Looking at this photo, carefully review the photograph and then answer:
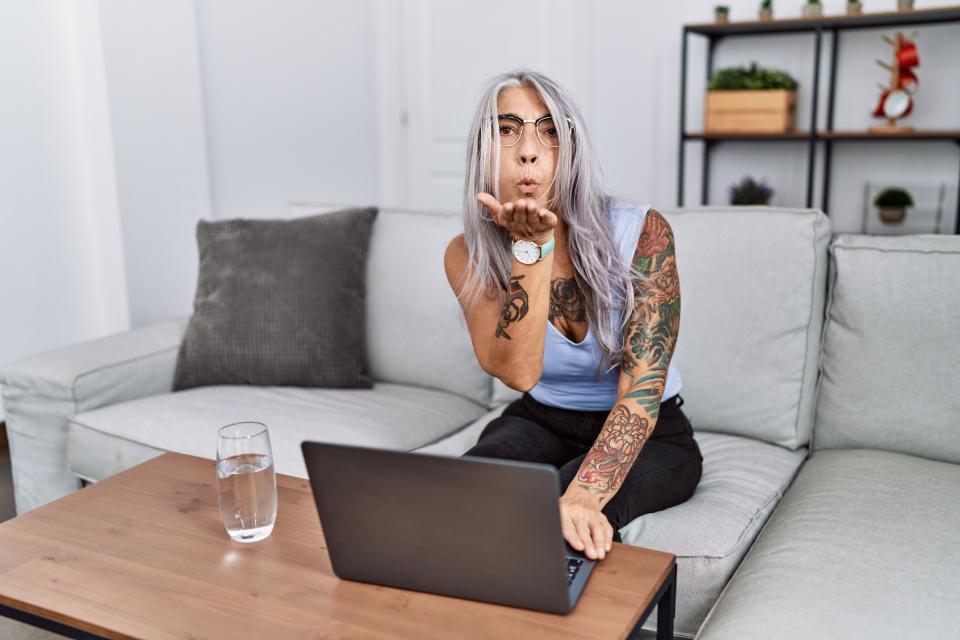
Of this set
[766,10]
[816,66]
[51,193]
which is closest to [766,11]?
[766,10]

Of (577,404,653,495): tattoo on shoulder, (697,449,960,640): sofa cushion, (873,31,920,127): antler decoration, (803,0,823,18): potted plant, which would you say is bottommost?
(697,449,960,640): sofa cushion

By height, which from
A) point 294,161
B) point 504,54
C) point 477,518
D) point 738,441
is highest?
point 504,54

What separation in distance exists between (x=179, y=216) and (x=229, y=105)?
603mm

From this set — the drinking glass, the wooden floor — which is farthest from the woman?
the wooden floor

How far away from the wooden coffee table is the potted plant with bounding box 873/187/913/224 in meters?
2.80

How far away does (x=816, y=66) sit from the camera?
346cm

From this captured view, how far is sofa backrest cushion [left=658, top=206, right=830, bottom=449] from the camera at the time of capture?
1.79m

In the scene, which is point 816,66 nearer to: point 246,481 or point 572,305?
point 572,305

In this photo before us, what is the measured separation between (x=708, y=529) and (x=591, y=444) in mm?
241

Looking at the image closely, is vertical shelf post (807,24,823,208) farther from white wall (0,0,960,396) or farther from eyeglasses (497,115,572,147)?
eyeglasses (497,115,572,147)

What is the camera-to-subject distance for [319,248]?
2.26 metres

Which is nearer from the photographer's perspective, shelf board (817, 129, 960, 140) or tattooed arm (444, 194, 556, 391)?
tattooed arm (444, 194, 556, 391)

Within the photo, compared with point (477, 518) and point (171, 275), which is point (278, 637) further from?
point (171, 275)

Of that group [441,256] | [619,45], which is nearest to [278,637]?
[441,256]
